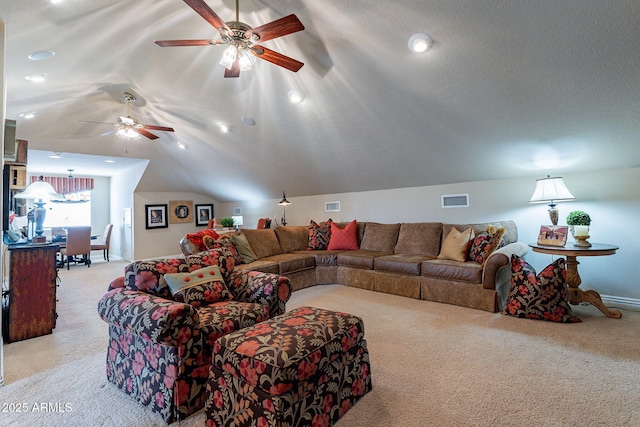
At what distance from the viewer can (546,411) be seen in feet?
5.63

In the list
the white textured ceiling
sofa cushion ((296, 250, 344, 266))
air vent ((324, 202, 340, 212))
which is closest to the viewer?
the white textured ceiling

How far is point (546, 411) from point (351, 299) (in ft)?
7.99

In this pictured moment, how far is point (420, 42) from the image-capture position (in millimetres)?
2482

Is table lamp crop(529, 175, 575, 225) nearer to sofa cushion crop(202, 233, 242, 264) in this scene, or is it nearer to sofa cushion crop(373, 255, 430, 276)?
sofa cushion crop(373, 255, 430, 276)

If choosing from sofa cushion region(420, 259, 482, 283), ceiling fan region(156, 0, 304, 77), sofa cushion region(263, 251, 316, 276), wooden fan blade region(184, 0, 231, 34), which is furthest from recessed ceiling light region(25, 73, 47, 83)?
sofa cushion region(420, 259, 482, 283)

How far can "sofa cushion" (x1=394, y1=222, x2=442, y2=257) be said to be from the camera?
14.7ft

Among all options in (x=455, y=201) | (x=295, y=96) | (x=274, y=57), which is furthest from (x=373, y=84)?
(x=455, y=201)

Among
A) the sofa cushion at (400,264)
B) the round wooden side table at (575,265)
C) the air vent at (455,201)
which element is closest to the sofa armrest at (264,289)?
the sofa cushion at (400,264)

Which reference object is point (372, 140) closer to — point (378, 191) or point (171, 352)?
point (378, 191)

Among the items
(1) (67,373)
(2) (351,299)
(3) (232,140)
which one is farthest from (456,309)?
(3) (232,140)

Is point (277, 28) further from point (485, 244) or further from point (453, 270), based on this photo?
point (485, 244)

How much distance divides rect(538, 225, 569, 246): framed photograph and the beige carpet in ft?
2.55

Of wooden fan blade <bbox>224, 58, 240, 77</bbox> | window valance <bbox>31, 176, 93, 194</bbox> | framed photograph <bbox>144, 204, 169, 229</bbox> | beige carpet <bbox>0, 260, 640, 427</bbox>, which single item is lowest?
beige carpet <bbox>0, 260, 640, 427</bbox>

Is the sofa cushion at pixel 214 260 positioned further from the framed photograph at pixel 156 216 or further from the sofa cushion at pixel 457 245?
the framed photograph at pixel 156 216
